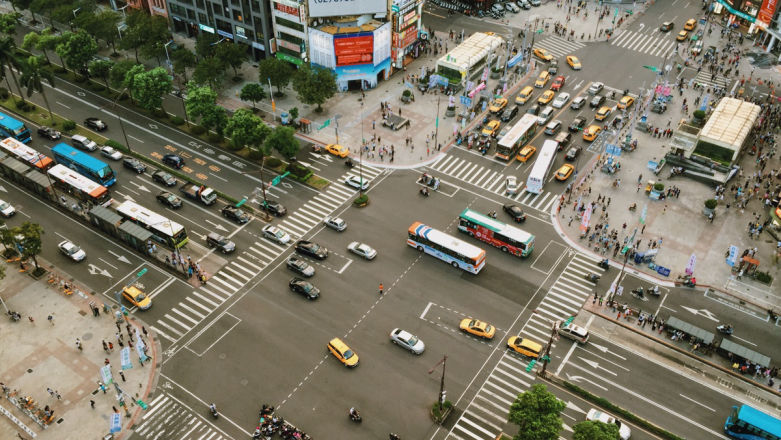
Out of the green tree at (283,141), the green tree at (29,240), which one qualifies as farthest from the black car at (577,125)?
the green tree at (29,240)

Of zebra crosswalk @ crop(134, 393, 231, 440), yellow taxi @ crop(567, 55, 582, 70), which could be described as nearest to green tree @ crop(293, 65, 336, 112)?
yellow taxi @ crop(567, 55, 582, 70)

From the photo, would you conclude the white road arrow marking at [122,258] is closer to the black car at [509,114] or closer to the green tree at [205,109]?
the green tree at [205,109]

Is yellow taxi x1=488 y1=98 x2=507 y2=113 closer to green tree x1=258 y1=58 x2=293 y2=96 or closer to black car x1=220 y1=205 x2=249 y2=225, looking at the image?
green tree x1=258 y1=58 x2=293 y2=96

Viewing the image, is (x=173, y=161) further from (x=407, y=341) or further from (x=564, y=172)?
(x=564, y=172)

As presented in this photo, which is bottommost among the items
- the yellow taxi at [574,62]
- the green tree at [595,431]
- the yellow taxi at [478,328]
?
the yellow taxi at [478,328]

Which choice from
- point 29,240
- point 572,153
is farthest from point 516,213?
point 29,240

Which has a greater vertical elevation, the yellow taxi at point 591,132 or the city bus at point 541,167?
the city bus at point 541,167

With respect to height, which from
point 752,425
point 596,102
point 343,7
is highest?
point 343,7
